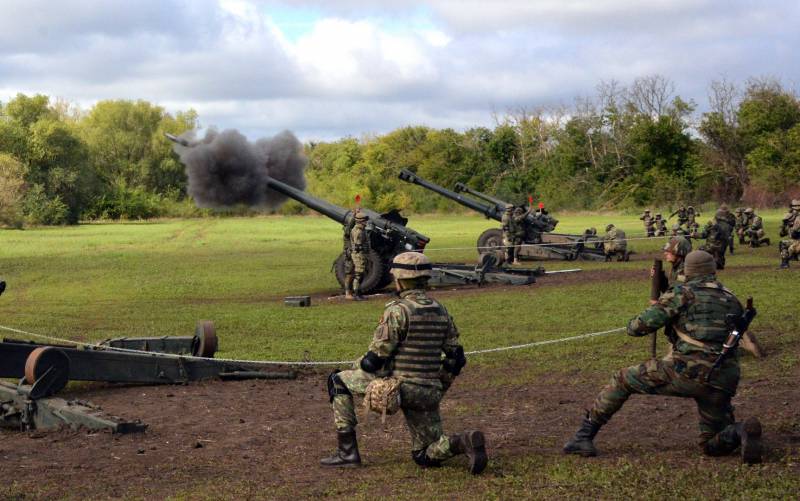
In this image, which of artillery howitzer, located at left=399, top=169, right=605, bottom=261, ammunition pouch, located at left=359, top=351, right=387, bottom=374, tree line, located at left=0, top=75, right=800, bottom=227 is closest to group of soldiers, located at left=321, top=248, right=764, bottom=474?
ammunition pouch, located at left=359, top=351, right=387, bottom=374

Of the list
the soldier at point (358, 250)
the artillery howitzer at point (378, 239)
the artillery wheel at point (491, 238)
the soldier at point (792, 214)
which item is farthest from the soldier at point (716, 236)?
the soldier at point (358, 250)

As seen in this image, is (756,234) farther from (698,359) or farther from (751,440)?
(751,440)

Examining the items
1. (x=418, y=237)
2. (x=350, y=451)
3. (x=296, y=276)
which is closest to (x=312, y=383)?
(x=350, y=451)

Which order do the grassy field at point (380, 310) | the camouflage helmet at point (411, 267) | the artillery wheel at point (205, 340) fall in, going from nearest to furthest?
the grassy field at point (380, 310), the camouflage helmet at point (411, 267), the artillery wheel at point (205, 340)

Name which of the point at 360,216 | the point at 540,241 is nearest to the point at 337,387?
the point at 360,216

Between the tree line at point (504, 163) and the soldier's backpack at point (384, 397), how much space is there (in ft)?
185

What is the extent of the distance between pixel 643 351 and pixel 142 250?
2655cm

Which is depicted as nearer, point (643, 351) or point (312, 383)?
point (312, 383)

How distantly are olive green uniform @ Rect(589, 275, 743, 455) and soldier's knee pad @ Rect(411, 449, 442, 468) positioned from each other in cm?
139

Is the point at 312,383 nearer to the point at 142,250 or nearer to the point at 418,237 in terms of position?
the point at 418,237

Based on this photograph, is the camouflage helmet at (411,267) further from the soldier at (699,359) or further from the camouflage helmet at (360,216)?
the camouflage helmet at (360,216)

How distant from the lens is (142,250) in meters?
36.0

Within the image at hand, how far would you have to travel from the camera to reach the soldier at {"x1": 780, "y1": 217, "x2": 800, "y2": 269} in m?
22.3

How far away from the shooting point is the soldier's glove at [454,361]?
696 centimetres
